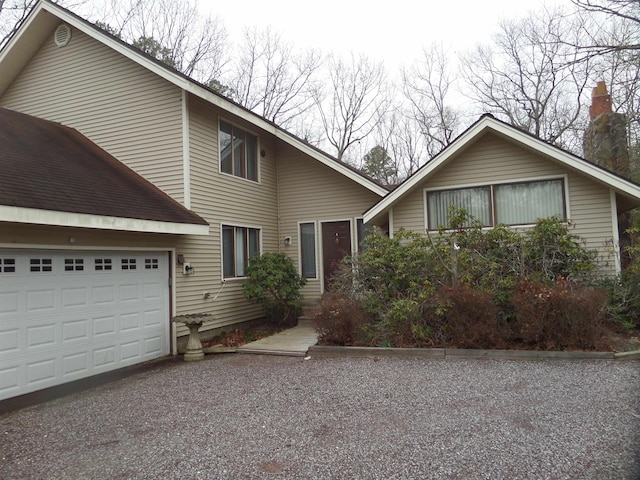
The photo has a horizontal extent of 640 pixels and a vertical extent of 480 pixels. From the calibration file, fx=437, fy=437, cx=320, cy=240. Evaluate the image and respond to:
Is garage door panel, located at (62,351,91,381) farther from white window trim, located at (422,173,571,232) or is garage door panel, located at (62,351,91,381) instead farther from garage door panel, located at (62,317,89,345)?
white window trim, located at (422,173,571,232)

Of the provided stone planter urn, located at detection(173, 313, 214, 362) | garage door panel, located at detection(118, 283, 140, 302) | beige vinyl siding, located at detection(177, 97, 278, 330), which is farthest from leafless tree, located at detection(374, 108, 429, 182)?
garage door panel, located at detection(118, 283, 140, 302)

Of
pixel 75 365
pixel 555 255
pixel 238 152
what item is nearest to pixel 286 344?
pixel 75 365

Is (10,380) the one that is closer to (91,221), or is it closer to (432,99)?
(91,221)

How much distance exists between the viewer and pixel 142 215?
743 centimetres

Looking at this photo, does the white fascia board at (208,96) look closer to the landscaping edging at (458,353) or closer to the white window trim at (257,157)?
the white window trim at (257,157)

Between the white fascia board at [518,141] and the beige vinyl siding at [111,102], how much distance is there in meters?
4.54

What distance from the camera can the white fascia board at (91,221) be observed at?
5.53 m

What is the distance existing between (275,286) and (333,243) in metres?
2.35

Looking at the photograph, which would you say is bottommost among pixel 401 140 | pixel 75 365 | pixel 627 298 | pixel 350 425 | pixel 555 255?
pixel 350 425

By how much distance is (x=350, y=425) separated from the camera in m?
4.33

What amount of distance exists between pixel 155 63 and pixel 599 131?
13.5 m

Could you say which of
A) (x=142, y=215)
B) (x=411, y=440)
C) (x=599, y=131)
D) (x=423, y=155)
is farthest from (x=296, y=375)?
(x=423, y=155)

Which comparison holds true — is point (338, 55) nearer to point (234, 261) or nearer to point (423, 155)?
point (423, 155)

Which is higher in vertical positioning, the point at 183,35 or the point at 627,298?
the point at 183,35
